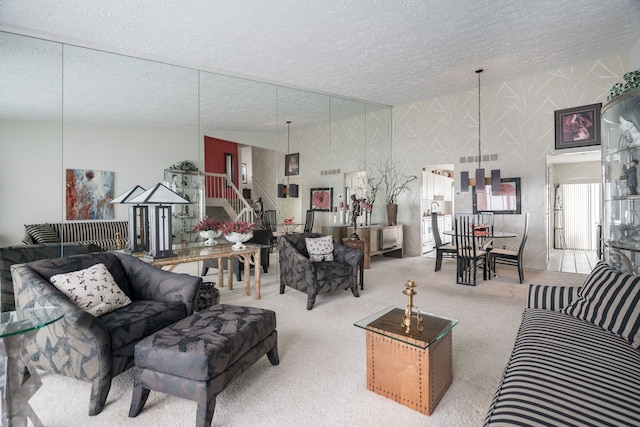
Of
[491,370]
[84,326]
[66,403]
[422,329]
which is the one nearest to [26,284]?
[84,326]

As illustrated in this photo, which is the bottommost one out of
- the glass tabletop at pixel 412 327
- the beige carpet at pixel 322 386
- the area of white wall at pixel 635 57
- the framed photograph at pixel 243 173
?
the beige carpet at pixel 322 386

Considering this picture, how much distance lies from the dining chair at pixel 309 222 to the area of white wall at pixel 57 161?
2.66 meters

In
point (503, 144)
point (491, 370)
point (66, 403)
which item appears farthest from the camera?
point (503, 144)

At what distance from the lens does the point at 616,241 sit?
3449 millimetres

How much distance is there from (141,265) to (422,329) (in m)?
2.32

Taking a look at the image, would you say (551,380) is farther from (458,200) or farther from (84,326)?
(458,200)

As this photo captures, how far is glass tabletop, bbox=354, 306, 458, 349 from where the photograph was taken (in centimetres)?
187

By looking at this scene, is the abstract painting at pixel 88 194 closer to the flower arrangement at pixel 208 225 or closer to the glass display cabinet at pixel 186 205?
the glass display cabinet at pixel 186 205

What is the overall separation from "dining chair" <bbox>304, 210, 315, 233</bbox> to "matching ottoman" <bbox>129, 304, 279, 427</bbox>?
3974 mm

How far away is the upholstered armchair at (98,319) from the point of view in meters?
1.91

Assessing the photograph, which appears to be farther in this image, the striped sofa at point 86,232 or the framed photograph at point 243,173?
the framed photograph at point 243,173

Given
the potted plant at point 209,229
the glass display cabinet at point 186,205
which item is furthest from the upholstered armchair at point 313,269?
the glass display cabinet at point 186,205

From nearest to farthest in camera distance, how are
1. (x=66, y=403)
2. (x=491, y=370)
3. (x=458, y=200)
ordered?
(x=66, y=403) → (x=491, y=370) → (x=458, y=200)

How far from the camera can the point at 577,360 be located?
1.55 metres
